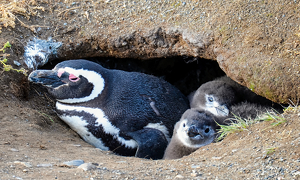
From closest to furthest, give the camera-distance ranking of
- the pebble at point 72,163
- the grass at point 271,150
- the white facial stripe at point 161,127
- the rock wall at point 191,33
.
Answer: the grass at point 271,150 → the pebble at point 72,163 → the rock wall at point 191,33 → the white facial stripe at point 161,127

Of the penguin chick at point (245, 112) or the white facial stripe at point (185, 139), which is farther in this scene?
the penguin chick at point (245, 112)

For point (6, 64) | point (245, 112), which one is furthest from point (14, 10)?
point (245, 112)

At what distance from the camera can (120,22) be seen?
4.44 metres

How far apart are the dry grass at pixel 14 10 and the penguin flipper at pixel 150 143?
6.63 feet

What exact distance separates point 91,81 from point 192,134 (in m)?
1.34

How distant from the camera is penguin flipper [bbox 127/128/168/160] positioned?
3.78m

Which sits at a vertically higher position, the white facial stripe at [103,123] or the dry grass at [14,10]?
the dry grass at [14,10]

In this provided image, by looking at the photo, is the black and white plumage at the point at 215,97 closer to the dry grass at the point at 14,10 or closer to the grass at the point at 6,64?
the grass at the point at 6,64

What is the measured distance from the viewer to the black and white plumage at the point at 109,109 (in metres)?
3.87

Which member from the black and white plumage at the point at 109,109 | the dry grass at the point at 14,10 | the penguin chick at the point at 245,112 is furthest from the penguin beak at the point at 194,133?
the dry grass at the point at 14,10

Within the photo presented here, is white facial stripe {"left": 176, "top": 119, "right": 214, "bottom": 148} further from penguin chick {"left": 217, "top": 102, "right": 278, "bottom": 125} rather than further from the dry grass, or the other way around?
the dry grass

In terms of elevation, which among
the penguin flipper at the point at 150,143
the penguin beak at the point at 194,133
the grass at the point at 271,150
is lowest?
the penguin flipper at the point at 150,143

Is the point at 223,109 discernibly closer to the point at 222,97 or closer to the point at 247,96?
the point at 222,97

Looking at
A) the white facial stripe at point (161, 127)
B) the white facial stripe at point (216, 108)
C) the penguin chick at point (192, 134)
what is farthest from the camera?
the white facial stripe at point (216, 108)
